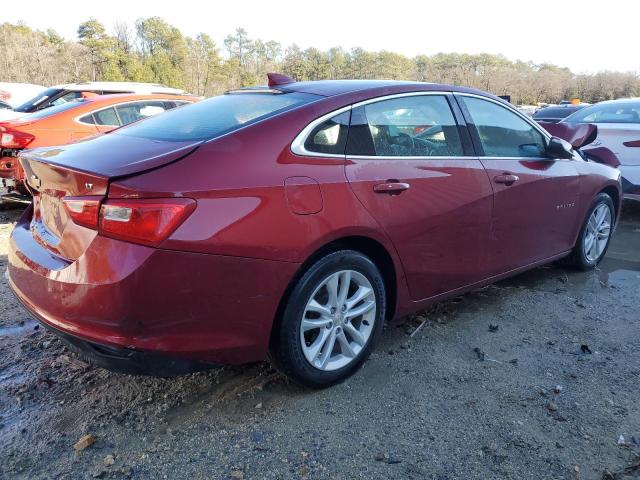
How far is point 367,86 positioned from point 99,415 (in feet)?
→ 7.32

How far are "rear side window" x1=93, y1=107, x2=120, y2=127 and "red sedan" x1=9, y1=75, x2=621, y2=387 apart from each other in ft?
13.5

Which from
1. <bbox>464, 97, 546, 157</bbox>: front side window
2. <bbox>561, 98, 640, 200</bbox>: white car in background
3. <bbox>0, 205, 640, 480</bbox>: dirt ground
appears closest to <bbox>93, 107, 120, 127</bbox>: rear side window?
<bbox>0, 205, 640, 480</bbox>: dirt ground

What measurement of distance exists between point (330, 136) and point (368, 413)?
1.39m

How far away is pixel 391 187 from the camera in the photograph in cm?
294

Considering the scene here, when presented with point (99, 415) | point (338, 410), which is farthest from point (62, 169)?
point (338, 410)

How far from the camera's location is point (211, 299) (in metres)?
2.30

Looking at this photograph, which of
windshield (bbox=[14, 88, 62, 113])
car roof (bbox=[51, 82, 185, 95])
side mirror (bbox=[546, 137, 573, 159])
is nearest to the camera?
side mirror (bbox=[546, 137, 573, 159])

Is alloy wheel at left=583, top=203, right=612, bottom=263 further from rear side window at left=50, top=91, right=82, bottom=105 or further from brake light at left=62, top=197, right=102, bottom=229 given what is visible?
rear side window at left=50, top=91, right=82, bottom=105

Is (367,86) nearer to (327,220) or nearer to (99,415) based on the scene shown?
(327,220)

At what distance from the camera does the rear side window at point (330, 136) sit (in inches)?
107

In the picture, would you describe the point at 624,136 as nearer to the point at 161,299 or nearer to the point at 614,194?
the point at 614,194

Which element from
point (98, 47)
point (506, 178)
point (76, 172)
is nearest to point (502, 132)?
point (506, 178)

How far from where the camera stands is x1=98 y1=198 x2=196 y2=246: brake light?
2.16 metres

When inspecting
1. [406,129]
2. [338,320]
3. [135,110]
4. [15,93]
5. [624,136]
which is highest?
[406,129]
